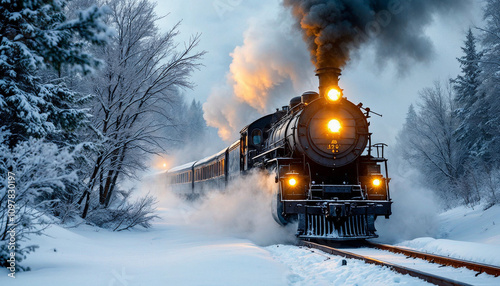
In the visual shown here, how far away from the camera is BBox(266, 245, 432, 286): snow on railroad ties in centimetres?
486

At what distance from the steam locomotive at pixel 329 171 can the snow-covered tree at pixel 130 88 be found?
4.01 m

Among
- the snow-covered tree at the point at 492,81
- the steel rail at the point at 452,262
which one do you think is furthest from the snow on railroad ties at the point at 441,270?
the snow-covered tree at the point at 492,81

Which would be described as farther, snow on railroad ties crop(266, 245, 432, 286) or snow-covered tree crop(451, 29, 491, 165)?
snow-covered tree crop(451, 29, 491, 165)

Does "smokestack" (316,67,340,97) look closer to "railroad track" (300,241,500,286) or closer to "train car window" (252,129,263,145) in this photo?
"train car window" (252,129,263,145)

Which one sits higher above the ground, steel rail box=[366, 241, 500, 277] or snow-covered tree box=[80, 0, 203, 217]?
snow-covered tree box=[80, 0, 203, 217]

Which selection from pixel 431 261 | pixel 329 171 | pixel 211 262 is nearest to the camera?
pixel 211 262

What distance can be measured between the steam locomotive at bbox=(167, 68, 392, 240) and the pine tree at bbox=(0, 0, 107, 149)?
15.5ft

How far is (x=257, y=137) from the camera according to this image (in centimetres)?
1222

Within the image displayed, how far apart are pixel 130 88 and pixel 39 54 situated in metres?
6.36

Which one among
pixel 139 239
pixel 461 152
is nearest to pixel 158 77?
pixel 139 239

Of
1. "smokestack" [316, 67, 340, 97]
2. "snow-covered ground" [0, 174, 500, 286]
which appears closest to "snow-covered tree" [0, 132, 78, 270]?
"snow-covered ground" [0, 174, 500, 286]

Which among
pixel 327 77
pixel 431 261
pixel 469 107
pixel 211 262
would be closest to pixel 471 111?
pixel 469 107

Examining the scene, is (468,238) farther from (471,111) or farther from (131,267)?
(471,111)

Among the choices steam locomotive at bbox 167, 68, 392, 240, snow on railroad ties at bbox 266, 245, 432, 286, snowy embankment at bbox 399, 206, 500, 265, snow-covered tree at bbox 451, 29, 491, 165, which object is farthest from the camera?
snow-covered tree at bbox 451, 29, 491, 165
